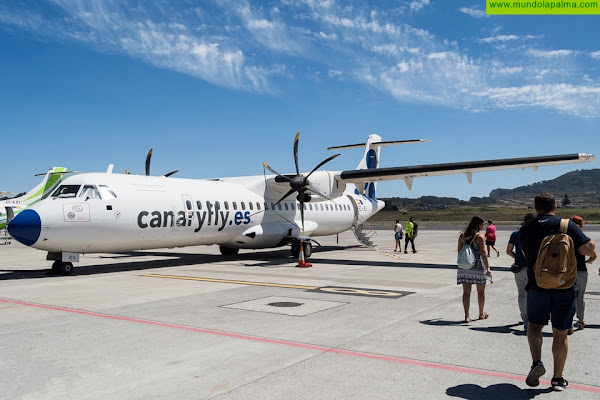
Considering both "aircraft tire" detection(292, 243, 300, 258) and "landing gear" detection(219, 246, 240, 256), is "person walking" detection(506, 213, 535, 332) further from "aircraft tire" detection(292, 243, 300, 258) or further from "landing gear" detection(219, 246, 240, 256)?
"landing gear" detection(219, 246, 240, 256)

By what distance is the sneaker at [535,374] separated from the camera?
15.5ft

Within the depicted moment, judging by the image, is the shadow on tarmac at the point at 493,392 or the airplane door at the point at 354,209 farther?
the airplane door at the point at 354,209

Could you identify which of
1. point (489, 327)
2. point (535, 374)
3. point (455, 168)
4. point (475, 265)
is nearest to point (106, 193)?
point (475, 265)

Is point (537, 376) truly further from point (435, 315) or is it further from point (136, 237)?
point (136, 237)

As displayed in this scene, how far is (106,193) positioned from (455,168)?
11508 millimetres

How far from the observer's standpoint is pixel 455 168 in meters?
17.7

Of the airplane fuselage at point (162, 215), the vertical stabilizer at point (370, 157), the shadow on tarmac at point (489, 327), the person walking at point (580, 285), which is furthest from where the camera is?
the vertical stabilizer at point (370, 157)

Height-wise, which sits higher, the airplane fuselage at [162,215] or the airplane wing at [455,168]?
the airplane wing at [455,168]

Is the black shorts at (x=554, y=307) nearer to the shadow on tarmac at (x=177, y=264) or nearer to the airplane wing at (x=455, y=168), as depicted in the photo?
the shadow on tarmac at (x=177, y=264)

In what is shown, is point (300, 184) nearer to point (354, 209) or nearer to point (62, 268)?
point (354, 209)

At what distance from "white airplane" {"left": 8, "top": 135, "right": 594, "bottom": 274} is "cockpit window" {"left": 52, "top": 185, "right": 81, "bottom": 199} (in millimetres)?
25

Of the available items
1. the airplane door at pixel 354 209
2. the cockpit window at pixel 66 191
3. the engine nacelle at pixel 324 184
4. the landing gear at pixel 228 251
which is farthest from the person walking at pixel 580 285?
the airplane door at pixel 354 209

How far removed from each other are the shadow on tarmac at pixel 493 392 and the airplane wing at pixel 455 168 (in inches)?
494

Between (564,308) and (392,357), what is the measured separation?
1.97 m
